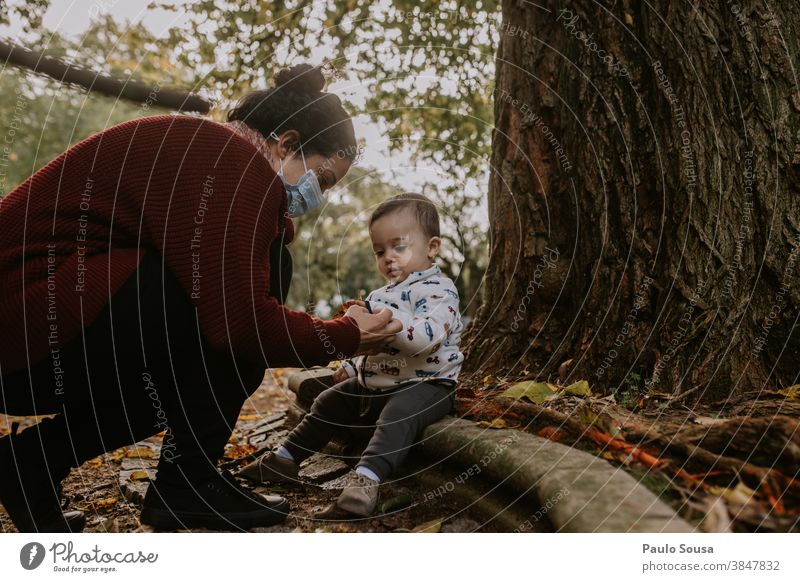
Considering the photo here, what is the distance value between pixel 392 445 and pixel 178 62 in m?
3.47

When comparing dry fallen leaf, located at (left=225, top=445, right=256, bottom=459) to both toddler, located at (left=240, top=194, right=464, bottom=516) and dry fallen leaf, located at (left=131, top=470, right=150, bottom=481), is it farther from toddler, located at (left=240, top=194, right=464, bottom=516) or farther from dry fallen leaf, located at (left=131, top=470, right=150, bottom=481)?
toddler, located at (left=240, top=194, right=464, bottom=516)

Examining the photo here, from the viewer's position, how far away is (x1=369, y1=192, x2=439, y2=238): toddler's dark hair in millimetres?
2592

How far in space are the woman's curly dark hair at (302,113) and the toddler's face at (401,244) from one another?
14.5 inches

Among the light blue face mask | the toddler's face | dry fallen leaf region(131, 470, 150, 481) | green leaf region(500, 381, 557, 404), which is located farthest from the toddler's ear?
dry fallen leaf region(131, 470, 150, 481)

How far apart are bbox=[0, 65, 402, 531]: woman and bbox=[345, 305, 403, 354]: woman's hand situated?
15 millimetres

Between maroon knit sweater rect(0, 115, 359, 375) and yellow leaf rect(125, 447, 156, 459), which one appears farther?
yellow leaf rect(125, 447, 156, 459)

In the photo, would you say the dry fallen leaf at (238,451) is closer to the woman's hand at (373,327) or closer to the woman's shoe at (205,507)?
the woman's shoe at (205,507)

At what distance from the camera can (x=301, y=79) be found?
2.32m

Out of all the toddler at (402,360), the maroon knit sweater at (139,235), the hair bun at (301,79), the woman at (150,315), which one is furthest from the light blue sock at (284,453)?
the hair bun at (301,79)

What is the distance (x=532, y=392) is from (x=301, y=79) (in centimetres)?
Answer: 151

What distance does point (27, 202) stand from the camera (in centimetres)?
194

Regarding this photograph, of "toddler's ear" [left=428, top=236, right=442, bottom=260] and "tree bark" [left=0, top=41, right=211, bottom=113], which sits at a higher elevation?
"tree bark" [left=0, top=41, right=211, bottom=113]
